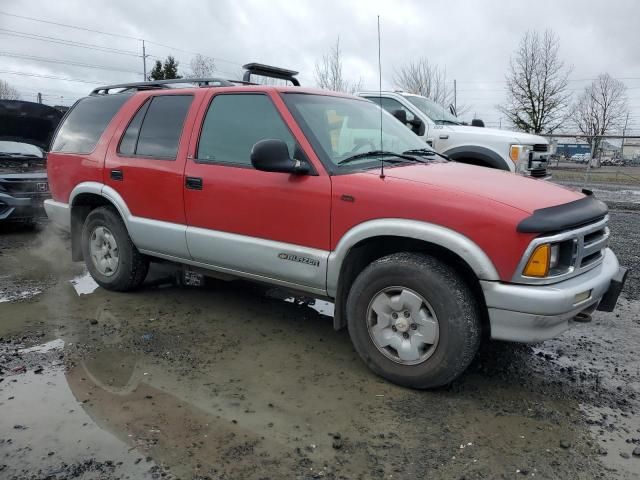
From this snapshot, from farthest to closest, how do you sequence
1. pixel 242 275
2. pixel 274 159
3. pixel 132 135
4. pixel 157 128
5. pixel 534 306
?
pixel 132 135, pixel 157 128, pixel 242 275, pixel 274 159, pixel 534 306

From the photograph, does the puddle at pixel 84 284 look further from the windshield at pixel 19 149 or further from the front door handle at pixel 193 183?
the windshield at pixel 19 149

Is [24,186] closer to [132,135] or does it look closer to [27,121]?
[27,121]

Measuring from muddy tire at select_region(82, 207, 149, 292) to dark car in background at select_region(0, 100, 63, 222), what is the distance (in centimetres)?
302

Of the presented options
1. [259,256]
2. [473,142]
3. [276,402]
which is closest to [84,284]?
[259,256]

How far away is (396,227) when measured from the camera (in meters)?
3.23

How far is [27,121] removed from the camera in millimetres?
8219

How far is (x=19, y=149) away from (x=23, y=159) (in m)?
0.65

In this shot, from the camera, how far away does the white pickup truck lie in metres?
7.73

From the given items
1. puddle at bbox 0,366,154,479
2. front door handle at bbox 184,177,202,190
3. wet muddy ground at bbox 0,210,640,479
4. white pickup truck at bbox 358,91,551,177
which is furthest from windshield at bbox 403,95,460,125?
puddle at bbox 0,366,154,479

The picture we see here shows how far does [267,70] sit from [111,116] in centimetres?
161

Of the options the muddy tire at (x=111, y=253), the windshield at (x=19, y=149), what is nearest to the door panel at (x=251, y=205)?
the muddy tire at (x=111, y=253)

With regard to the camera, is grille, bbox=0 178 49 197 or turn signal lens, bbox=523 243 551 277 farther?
grille, bbox=0 178 49 197

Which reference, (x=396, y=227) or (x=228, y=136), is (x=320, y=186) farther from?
(x=228, y=136)

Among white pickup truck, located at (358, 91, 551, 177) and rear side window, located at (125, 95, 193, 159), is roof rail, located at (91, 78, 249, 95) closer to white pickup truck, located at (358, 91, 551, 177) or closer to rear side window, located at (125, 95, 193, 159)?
rear side window, located at (125, 95, 193, 159)
